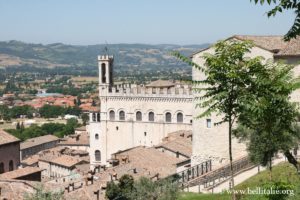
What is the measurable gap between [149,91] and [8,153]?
81.5ft

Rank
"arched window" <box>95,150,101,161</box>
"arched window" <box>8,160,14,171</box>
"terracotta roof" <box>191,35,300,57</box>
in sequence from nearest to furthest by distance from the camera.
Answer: "terracotta roof" <box>191,35,300,57</box> → "arched window" <box>8,160,14,171</box> → "arched window" <box>95,150,101,161</box>

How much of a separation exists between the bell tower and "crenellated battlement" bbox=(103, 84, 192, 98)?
591 mm

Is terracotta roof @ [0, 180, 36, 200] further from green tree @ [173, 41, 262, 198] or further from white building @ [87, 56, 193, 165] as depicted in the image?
white building @ [87, 56, 193, 165]

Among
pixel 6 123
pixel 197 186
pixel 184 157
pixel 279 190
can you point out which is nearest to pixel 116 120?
pixel 184 157

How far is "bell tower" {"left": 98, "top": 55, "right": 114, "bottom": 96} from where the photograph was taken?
5731 cm

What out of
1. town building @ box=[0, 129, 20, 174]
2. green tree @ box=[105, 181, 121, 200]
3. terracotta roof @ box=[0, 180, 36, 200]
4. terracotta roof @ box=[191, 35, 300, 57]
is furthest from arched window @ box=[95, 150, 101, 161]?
green tree @ box=[105, 181, 121, 200]

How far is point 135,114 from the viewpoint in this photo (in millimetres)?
55969

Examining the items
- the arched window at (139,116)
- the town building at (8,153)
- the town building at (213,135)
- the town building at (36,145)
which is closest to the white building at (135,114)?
the arched window at (139,116)

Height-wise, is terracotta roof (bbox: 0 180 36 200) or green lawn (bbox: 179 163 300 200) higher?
green lawn (bbox: 179 163 300 200)

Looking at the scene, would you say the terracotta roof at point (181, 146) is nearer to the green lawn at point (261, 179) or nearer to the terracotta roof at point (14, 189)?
the green lawn at point (261, 179)

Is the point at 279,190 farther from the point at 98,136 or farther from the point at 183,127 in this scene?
the point at 98,136

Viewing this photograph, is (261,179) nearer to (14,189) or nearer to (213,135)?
(213,135)

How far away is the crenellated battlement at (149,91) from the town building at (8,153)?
77.6ft

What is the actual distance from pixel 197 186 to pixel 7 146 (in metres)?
14.0
